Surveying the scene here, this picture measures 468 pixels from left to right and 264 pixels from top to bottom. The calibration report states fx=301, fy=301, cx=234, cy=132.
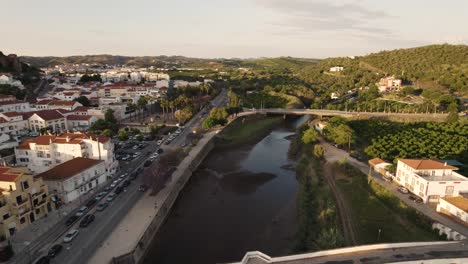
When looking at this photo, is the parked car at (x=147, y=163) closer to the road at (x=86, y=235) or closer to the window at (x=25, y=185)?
the road at (x=86, y=235)

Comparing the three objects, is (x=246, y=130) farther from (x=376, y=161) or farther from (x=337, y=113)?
(x=376, y=161)

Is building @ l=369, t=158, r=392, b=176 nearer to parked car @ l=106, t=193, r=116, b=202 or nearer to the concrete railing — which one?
the concrete railing

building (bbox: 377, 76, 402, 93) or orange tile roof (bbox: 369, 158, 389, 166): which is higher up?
building (bbox: 377, 76, 402, 93)

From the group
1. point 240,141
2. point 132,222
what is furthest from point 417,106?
point 132,222

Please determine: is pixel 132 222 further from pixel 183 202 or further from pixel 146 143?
pixel 146 143

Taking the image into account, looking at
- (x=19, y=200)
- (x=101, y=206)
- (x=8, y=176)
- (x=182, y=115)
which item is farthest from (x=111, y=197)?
(x=182, y=115)

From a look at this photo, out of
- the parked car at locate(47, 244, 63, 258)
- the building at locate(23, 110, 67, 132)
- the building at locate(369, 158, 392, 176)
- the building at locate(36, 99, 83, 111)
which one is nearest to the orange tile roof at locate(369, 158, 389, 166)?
the building at locate(369, 158, 392, 176)
